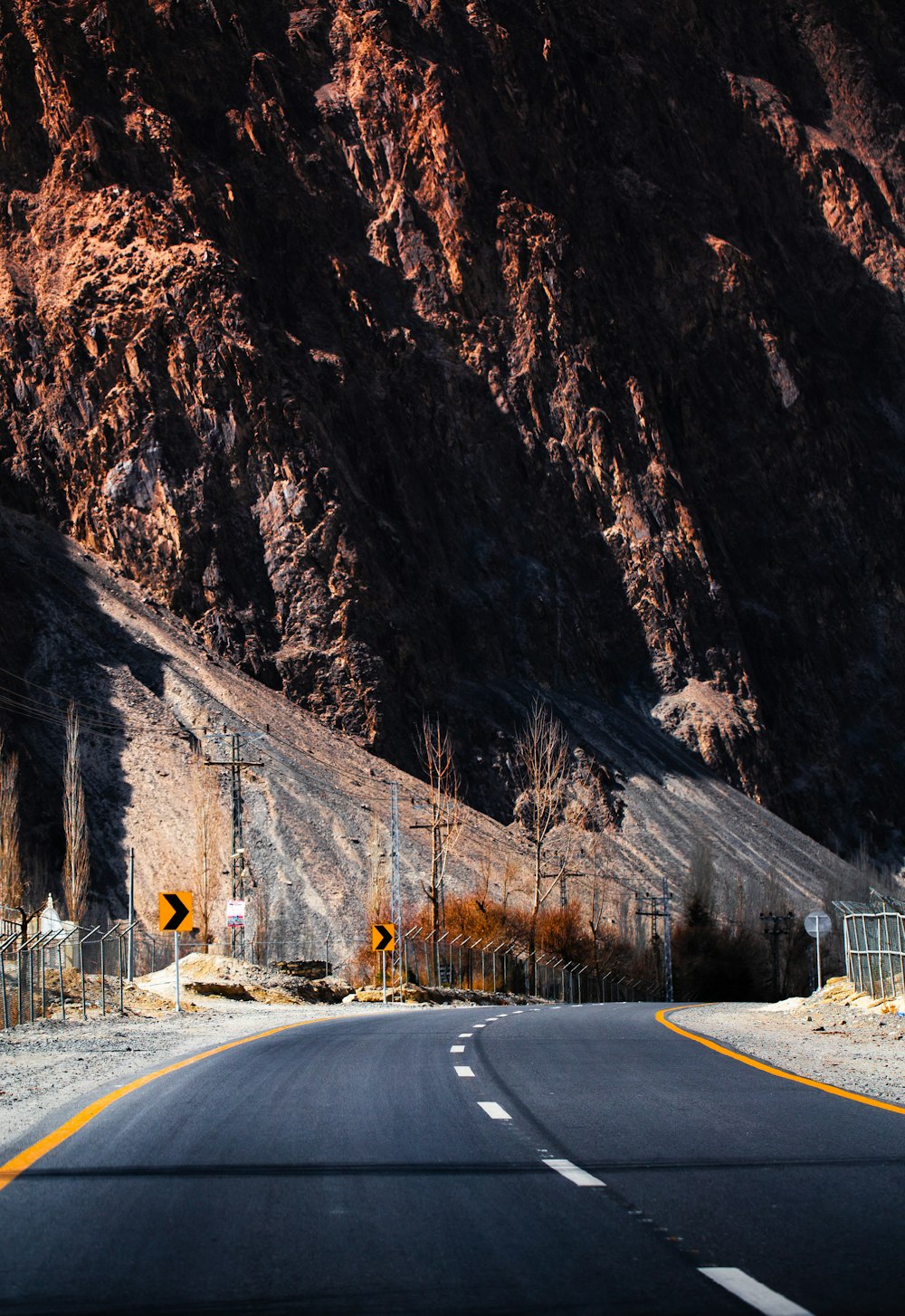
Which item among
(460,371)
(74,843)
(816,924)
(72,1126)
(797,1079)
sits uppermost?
(460,371)

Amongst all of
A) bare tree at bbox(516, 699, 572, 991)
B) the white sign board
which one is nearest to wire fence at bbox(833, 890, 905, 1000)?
the white sign board

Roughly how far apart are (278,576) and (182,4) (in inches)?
2176

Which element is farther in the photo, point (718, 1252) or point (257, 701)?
point (257, 701)

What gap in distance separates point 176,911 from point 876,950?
14.7 meters

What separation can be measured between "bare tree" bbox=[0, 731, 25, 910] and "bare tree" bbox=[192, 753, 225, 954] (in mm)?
9411

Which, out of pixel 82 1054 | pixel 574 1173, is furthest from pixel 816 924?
pixel 574 1173

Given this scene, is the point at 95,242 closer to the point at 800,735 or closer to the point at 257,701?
the point at 257,701

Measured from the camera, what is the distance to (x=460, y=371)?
133125 mm

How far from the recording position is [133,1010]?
35469mm

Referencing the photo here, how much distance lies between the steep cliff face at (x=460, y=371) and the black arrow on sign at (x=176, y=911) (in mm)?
74947

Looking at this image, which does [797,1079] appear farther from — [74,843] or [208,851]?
[208,851]

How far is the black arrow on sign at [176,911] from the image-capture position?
107 feet

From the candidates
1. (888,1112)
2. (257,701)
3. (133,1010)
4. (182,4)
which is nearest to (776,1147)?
(888,1112)

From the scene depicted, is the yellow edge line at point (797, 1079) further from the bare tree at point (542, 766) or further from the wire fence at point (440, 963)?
the bare tree at point (542, 766)
